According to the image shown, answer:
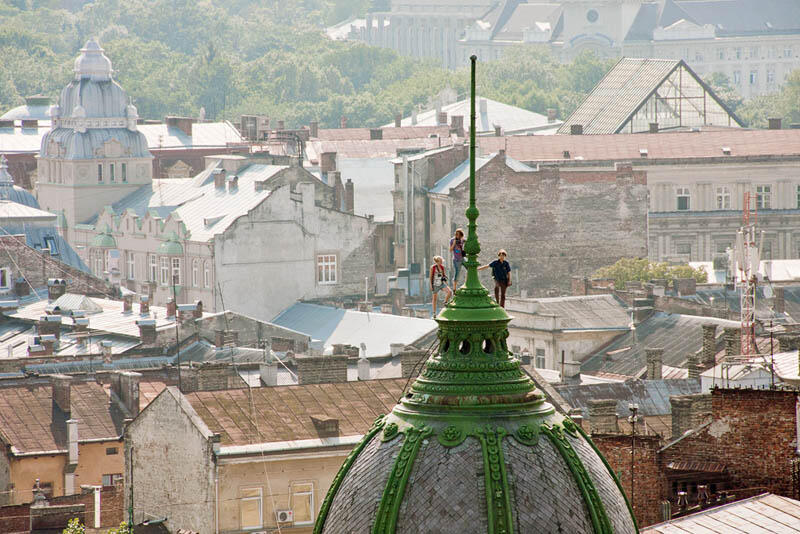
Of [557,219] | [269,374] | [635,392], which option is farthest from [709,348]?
[557,219]

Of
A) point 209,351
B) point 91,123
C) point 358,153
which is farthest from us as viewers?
point 358,153

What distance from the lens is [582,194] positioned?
373 ft

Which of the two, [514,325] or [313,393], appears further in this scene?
[514,325]

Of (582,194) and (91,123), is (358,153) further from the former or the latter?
(582,194)

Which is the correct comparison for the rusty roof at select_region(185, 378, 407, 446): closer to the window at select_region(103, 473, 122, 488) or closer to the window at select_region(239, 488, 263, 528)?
the window at select_region(239, 488, 263, 528)

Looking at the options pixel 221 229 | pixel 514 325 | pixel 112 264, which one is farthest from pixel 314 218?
pixel 514 325

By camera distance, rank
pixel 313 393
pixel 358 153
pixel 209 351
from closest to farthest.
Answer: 1. pixel 313 393
2. pixel 209 351
3. pixel 358 153

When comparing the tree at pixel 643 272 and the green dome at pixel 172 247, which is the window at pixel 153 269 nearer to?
the green dome at pixel 172 247

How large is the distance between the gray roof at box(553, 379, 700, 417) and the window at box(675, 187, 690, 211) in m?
75.9

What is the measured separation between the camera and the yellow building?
43.8m

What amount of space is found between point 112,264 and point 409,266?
1540 cm

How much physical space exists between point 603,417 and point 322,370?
26.1 feet

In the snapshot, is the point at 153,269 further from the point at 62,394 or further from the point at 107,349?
the point at 62,394

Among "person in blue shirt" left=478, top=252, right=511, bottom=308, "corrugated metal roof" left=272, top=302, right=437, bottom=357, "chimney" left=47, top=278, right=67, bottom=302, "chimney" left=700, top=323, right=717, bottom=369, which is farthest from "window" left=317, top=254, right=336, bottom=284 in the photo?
"person in blue shirt" left=478, top=252, right=511, bottom=308
